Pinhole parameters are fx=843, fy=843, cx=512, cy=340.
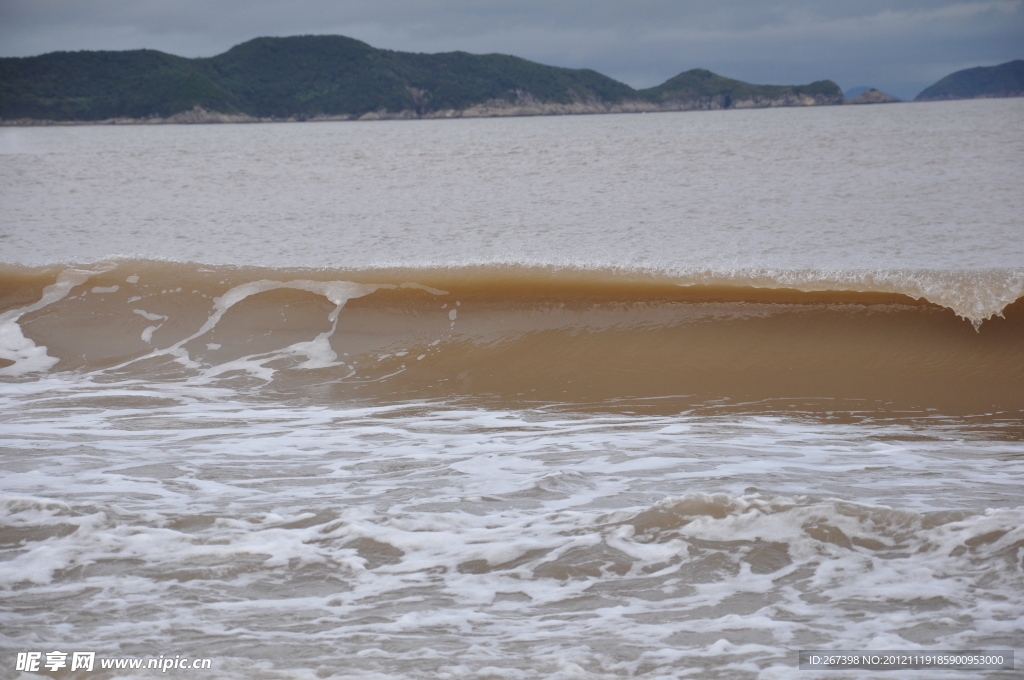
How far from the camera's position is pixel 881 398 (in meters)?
6.59

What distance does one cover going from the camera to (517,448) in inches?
213

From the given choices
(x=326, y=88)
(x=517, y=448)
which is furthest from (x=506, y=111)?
(x=517, y=448)

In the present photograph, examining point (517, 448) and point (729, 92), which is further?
point (729, 92)

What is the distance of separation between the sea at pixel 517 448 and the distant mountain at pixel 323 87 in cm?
9461

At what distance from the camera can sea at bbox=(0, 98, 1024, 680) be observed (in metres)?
3.10

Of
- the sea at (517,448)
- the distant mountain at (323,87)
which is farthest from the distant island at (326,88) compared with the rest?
the sea at (517,448)

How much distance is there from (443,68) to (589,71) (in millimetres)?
30461

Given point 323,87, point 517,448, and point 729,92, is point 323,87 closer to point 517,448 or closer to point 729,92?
point 729,92

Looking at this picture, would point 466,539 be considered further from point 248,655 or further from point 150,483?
point 150,483

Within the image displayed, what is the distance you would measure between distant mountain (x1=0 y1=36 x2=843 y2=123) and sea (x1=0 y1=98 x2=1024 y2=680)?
94.6 metres

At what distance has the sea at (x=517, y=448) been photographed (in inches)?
122

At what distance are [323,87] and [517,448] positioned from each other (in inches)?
4690

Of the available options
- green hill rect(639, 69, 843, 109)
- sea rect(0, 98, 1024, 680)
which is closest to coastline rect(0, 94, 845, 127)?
green hill rect(639, 69, 843, 109)

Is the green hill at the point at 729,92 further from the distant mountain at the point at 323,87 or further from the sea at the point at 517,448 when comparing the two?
the sea at the point at 517,448
